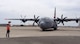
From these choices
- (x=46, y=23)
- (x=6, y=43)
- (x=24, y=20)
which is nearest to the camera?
(x=6, y=43)

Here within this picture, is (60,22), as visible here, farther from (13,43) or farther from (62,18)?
(13,43)

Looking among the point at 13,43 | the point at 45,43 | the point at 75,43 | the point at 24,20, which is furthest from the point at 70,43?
the point at 24,20

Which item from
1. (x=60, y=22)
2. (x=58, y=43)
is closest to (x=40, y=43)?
(x=58, y=43)

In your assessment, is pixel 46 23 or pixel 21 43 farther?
pixel 46 23

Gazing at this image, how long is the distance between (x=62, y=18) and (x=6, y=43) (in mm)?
44404

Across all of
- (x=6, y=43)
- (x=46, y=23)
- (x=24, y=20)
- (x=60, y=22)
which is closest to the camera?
(x=6, y=43)

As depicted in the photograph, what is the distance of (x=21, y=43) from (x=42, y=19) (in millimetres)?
28791

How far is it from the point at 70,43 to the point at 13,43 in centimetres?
415

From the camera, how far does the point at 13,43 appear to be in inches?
608

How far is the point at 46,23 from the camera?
43.4 metres

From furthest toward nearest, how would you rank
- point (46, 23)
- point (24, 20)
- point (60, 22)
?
point (24, 20)
point (60, 22)
point (46, 23)

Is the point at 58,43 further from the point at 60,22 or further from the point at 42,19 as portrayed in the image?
the point at 60,22

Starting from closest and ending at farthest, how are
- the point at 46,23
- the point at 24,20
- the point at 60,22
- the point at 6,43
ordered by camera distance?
the point at 6,43
the point at 46,23
the point at 60,22
the point at 24,20

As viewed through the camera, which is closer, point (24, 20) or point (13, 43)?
point (13, 43)
